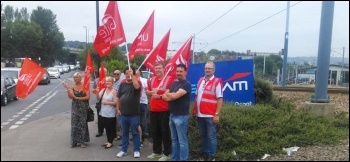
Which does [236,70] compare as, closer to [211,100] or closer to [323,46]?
[323,46]

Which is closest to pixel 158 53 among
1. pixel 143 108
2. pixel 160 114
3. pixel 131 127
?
pixel 143 108

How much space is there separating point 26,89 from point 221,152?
3.45m

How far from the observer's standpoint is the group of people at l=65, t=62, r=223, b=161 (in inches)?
227

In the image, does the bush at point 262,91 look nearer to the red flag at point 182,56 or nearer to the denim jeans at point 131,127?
the red flag at point 182,56

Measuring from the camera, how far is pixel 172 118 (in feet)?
19.1

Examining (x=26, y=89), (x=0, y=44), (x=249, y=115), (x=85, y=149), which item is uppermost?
(x=0, y=44)

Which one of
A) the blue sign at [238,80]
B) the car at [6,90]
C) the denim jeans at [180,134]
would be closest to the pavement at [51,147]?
the denim jeans at [180,134]

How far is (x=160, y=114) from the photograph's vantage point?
6324mm

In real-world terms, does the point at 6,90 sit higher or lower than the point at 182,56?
lower

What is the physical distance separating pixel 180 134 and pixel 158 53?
2.02 m

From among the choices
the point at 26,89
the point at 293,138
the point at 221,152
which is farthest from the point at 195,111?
the point at 26,89

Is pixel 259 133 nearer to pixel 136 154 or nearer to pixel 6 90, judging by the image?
pixel 136 154

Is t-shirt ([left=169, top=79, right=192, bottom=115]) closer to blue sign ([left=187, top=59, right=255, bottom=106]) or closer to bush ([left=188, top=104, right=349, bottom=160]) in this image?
bush ([left=188, top=104, right=349, bottom=160])

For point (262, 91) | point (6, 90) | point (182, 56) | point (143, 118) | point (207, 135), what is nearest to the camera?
point (207, 135)
